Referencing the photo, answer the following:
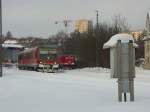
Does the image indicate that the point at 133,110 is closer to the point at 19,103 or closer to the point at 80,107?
the point at 80,107

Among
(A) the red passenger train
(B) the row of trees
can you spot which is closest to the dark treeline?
(B) the row of trees

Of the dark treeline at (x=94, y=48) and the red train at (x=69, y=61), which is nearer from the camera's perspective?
the dark treeline at (x=94, y=48)

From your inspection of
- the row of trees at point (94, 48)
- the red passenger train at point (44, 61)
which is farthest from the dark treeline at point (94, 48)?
the red passenger train at point (44, 61)

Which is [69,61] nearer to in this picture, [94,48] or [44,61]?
[94,48]

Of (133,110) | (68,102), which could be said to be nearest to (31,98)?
(68,102)

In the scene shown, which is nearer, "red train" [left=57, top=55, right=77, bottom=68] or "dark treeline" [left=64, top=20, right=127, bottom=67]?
"dark treeline" [left=64, top=20, right=127, bottom=67]

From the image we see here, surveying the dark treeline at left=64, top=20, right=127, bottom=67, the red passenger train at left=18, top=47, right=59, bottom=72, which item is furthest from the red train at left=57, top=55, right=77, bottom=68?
the red passenger train at left=18, top=47, right=59, bottom=72

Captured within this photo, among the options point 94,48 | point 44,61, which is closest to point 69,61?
point 94,48

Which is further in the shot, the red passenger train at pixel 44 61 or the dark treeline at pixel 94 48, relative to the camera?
the dark treeline at pixel 94 48

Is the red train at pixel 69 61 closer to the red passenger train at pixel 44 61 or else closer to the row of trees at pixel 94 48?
the row of trees at pixel 94 48

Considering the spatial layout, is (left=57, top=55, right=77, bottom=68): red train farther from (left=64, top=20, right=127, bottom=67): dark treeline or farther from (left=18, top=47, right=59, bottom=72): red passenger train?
(left=18, top=47, right=59, bottom=72): red passenger train

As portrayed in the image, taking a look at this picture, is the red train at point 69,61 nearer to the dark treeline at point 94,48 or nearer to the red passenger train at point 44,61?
the dark treeline at point 94,48

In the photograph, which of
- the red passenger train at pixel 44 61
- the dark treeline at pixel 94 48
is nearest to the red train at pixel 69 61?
the dark treeline at pixel 94 48

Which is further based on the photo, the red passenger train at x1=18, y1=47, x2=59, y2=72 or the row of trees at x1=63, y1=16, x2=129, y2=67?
the row of trees at x1=63, y1=16, x2=129, y2=67
